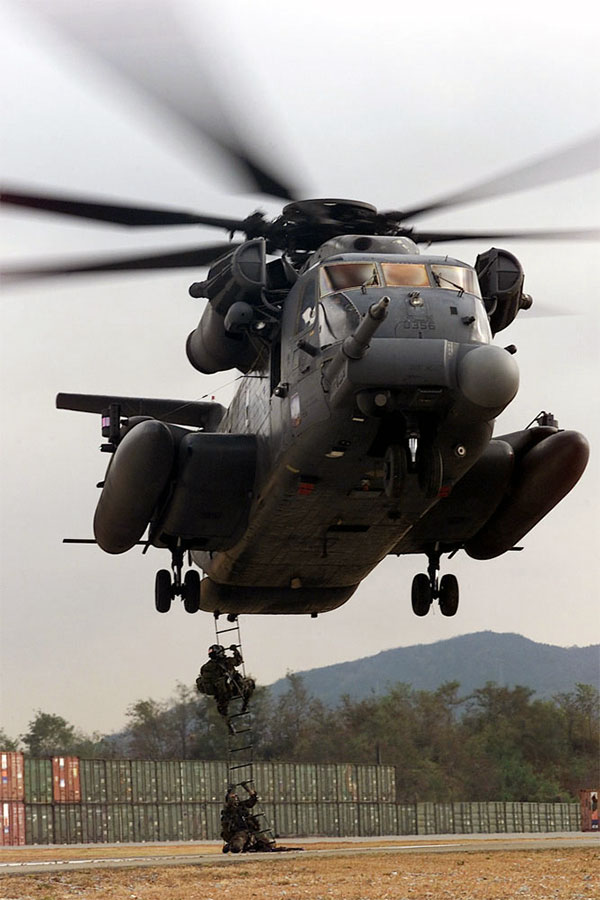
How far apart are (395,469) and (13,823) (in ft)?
102

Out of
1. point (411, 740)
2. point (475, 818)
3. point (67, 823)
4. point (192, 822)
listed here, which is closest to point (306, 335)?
point (67, 823)

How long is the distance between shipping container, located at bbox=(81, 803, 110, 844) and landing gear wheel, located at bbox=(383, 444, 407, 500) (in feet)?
104

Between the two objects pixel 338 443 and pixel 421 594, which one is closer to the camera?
pixel 338 443

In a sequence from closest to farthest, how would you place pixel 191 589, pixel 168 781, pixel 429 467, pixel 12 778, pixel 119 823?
1. pixel 429 467
2. pixel 191 589
3. pixel 12 778
4. pixel 119 823
5. pixel 168 781

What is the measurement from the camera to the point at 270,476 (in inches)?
629

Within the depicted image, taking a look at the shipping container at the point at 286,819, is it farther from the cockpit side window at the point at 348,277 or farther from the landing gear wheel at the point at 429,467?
the cockpit side window at the point at 348,277

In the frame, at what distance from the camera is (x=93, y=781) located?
4369cm

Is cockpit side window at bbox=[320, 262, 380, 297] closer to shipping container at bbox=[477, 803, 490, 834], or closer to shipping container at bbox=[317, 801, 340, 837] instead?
shipping container at bbox=[317, 801, 340, 837]

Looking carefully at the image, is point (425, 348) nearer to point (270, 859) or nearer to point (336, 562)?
point (336, 562)

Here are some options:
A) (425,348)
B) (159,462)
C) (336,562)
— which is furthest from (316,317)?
(336,562)

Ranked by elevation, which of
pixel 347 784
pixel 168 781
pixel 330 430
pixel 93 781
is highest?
pixel 330 430

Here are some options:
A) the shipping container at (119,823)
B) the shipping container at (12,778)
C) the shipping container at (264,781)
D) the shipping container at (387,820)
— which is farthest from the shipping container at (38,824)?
the shipping container at (387,820)

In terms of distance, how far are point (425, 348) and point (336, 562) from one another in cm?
518

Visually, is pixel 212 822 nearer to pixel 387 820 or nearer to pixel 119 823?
pixel 119 823
